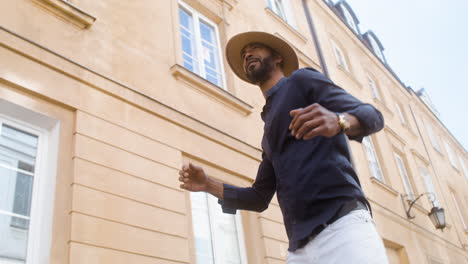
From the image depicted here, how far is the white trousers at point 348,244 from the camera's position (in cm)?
194

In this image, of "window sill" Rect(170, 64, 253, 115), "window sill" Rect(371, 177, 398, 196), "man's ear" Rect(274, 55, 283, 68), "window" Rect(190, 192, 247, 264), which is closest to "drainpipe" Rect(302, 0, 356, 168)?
"window sill" Rect(371, 177, 398, 196)

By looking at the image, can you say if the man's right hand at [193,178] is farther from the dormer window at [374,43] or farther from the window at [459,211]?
the dormer window at [374,43]

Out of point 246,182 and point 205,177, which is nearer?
point 205,177

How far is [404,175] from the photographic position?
1460cm

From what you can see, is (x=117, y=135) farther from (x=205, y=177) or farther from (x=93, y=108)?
(x=205, y=177)

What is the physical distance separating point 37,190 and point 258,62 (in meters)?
2.69

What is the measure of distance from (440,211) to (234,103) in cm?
761

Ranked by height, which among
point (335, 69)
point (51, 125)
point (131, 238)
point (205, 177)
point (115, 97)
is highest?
point (335, 69)

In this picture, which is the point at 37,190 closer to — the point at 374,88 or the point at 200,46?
the point at 200,46

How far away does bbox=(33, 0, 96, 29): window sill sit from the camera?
213 inches

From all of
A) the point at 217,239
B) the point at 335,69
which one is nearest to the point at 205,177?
the point at 217,239

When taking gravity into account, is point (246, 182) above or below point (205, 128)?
below

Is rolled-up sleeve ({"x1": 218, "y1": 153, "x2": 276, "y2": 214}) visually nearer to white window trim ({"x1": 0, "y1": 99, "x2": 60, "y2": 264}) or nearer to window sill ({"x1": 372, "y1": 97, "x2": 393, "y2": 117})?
white window trim ({"x1": 0, "y1": 99, "x2": 60, "y2": 264})

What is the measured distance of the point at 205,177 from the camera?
9.07 ft
